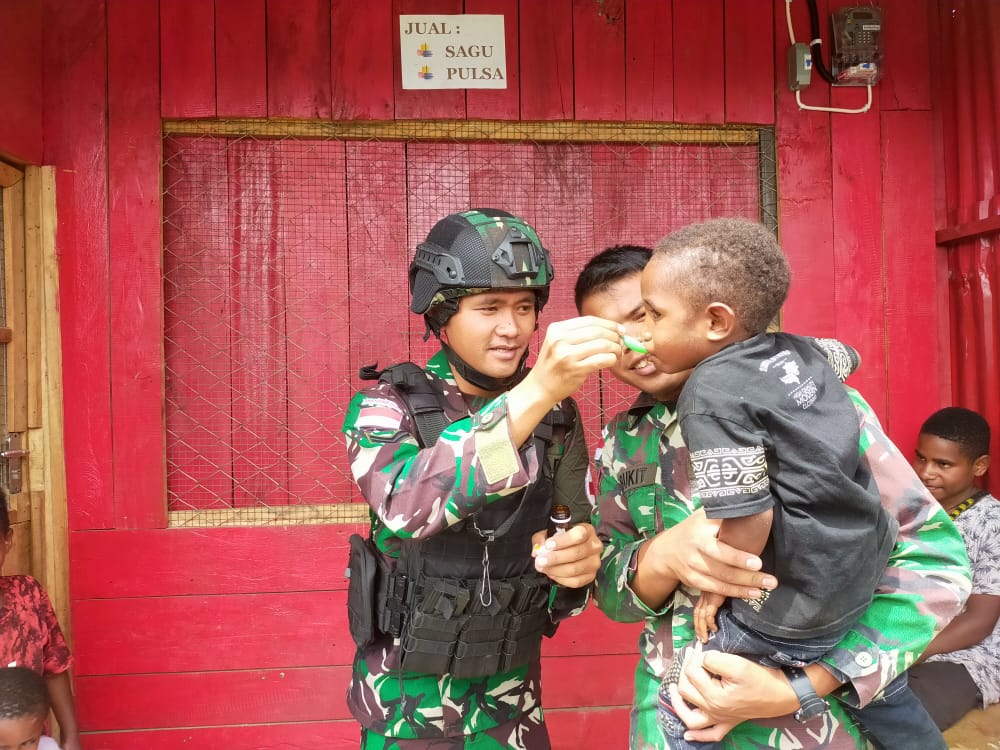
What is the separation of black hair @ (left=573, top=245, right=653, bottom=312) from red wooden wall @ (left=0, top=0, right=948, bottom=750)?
62.8 inches

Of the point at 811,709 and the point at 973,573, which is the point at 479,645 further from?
the point at 973,573

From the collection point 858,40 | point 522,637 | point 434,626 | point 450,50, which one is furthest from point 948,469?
point 450,50

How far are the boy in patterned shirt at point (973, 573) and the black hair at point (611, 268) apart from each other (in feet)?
6.73

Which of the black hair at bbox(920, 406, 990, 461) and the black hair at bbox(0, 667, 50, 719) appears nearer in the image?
the black hair at bbox(0, 667, 50, 719)

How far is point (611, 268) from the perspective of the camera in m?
1.82

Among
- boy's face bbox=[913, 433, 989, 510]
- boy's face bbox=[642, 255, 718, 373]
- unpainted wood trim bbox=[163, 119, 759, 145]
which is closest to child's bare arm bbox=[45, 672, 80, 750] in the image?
unpainted wood trim bbox=[163, 119, 759, 145]

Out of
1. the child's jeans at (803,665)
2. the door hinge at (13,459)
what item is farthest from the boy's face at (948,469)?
the door hinge at (13,459)

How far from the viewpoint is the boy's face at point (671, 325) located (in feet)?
4.44

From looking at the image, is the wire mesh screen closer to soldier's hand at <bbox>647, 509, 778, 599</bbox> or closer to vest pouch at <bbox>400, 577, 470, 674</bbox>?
vest pouch at <bbox>400, 577, 470, 674</bbox>

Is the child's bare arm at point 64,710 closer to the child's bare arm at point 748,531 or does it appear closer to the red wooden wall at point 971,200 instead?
the child's bare arm at point 748,531

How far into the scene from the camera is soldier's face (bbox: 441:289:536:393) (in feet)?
5.69

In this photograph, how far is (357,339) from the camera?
3.29 meters

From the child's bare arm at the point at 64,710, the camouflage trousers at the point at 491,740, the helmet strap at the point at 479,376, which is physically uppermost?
the helmet strap at the point at 479,376

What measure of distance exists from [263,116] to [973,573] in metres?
3.67
